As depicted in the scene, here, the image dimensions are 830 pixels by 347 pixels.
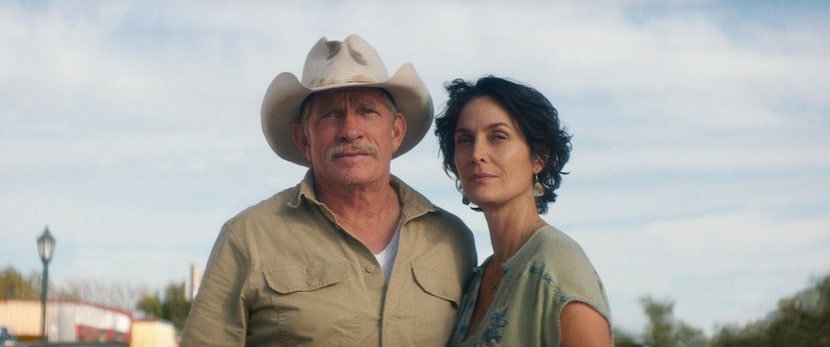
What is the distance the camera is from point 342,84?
15.8 feet

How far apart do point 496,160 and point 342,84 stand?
29.4 inches

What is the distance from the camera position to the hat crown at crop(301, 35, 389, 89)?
4891mm

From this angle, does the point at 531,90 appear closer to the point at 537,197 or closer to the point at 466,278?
the point at 537,197

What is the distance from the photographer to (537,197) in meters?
4.76

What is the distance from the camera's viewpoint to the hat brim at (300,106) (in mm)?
4977

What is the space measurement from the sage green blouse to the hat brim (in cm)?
99

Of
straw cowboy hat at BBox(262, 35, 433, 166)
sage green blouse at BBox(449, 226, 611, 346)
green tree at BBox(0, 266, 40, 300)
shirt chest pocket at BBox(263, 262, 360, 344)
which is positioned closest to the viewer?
sage green blouse at BBox(449, 226, 611, 346)

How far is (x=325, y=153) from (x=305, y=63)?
0.53 metres

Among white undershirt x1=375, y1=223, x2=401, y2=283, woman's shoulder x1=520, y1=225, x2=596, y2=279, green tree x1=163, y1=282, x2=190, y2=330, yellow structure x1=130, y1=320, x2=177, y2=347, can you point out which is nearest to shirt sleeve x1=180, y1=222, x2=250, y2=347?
white undershirt x1=375, y1=223, x2=401, y2=283

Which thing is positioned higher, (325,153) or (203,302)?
(325,153)

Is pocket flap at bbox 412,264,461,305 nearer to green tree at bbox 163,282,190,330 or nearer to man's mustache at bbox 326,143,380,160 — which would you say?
man's mustache at bbox 326,143,380,160

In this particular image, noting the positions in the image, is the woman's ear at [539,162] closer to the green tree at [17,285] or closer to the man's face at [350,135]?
the man's face at [350,135]

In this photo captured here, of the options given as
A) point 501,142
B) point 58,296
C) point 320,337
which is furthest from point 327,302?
point 58,296

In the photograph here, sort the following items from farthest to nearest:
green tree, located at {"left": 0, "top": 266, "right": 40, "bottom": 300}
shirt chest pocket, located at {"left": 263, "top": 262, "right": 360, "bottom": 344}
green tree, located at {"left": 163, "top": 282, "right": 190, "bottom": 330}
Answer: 1. green tree, located at {"left": 163, "top": 282, "right": 190, "bottom": 330}
2. green tree, located at {"left": 0, "top": 266, "right": 40, "bottom": 300}
3. shirt chest pocket, located at {"left": 263, "top": 262, "right": 360, "bottom": 344}
